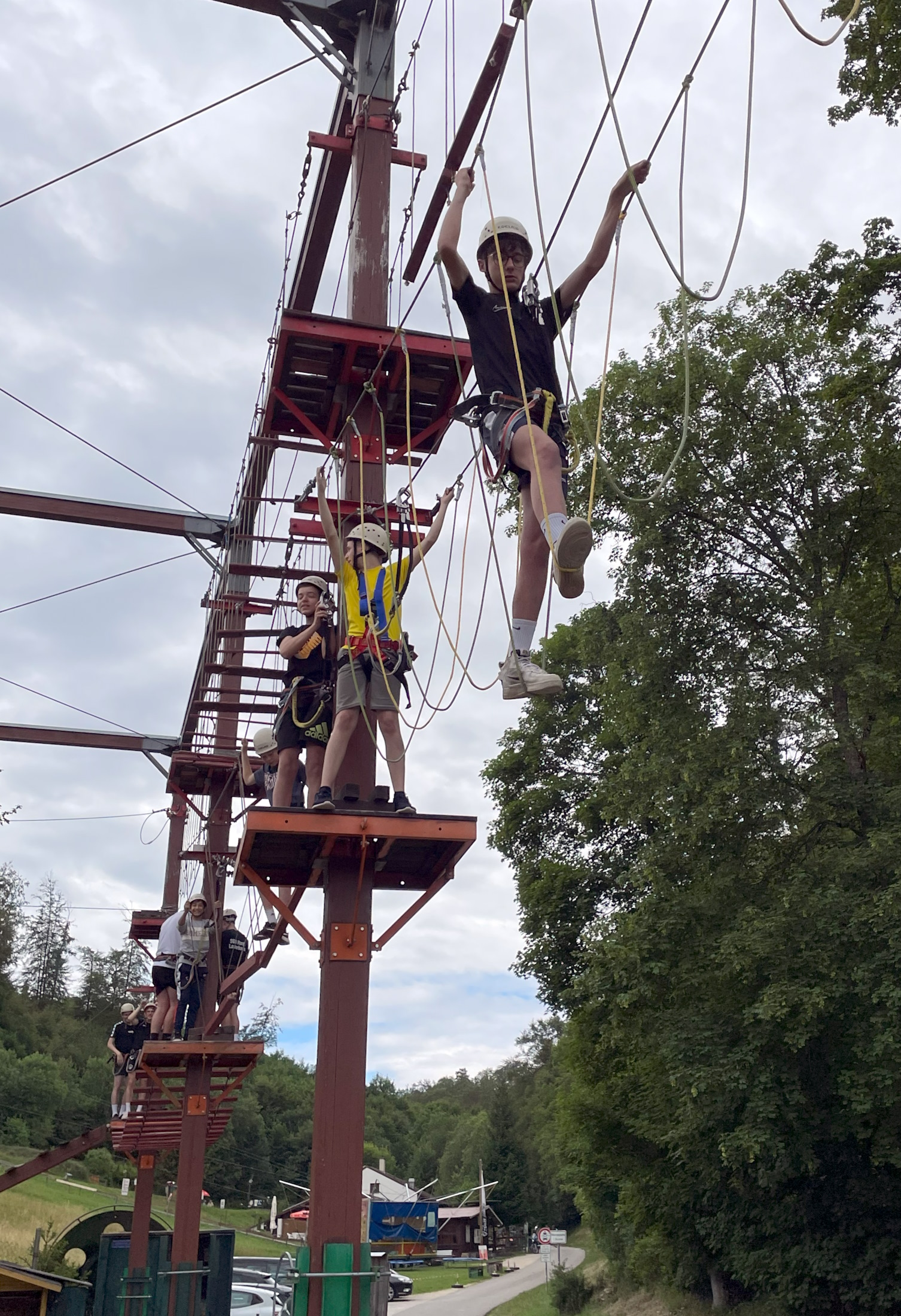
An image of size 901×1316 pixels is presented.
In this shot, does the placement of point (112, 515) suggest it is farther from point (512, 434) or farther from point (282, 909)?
point (512, 434)

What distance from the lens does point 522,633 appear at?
4.79m

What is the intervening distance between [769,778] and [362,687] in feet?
32.0

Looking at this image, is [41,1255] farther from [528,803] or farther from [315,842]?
[315,842]

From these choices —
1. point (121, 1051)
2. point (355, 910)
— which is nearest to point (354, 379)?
point (355, 910)

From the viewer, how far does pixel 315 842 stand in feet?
21.8

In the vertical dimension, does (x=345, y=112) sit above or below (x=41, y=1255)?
above

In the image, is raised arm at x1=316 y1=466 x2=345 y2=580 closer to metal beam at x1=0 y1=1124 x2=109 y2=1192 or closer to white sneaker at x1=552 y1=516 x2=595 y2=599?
white sneaker at x1=552 y1=516 x2=595 y2=599

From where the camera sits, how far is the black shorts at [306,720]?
23.4ft

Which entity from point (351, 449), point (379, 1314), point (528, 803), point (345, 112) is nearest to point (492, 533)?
point (351, 449)

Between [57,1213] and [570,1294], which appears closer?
[570,1294]

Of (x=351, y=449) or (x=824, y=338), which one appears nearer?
(x=351, y=449)

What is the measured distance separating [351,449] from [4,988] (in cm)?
7581

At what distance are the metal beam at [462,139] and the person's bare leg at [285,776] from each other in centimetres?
398

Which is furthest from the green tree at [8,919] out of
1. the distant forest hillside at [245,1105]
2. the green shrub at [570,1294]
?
the green shrub at [570,1294]
